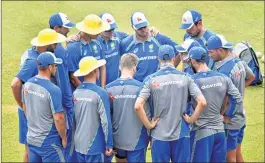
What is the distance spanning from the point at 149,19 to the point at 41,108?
7098 millimetres

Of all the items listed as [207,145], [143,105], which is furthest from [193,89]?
[207,145]

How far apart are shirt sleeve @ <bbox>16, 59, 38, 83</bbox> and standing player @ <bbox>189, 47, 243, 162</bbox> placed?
1.94 meters

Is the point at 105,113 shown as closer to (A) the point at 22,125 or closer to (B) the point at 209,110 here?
(B) the point at 209,110

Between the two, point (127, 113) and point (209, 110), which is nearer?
point (127, 113)

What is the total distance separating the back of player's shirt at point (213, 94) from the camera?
247 inches

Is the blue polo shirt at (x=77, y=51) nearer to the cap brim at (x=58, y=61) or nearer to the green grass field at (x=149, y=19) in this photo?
the cap brim at (x=58, y=61)

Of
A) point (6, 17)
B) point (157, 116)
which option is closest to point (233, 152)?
point (157, 116)

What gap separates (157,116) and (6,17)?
7470 mm

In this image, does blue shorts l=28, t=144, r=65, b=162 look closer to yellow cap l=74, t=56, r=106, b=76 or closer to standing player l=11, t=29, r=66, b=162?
standing player l=11, t=29, r=66, b=162

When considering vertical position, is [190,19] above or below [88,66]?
above

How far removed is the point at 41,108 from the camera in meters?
6.04

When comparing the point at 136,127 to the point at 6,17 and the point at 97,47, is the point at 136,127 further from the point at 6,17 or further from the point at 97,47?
the point at 6,17

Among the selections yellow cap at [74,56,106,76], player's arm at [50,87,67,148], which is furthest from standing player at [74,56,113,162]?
player's arm at [50,87,67,148]

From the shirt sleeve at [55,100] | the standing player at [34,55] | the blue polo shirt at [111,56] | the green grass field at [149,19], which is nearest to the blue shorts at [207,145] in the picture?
the shirt sleeve at [55,100]
